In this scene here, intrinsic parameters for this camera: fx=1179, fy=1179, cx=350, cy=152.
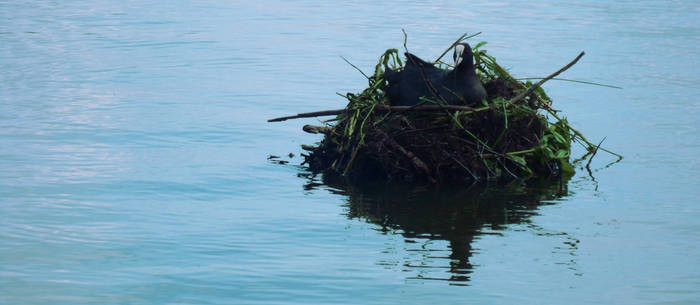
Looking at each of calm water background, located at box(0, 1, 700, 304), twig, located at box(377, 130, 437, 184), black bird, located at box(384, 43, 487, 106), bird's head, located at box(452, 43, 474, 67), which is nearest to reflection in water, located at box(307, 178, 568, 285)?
calm water background, located at box(0, 1, 700, 304)

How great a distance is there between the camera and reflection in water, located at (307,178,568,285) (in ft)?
25.2

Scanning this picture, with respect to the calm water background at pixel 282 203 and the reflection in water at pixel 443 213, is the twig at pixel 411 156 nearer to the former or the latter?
the reflection in water at pixel 443 213

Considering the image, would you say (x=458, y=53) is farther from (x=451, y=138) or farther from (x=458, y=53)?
(x=451, y=138)

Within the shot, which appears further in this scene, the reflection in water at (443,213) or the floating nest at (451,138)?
the floating nest at (451,138)

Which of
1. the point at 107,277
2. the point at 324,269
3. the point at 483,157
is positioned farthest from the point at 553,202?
the point at 107,277

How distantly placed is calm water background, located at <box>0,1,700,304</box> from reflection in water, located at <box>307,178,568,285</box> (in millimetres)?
24

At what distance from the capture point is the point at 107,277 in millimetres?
7359

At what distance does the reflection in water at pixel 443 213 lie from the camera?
7680 mm

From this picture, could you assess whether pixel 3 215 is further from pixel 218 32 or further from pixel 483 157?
pixel 218 32

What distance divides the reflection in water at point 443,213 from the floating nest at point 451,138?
0.69 feet

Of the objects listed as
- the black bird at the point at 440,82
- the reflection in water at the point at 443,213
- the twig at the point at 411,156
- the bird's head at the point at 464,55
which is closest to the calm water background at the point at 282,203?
the reflection in water at the point at 443,213

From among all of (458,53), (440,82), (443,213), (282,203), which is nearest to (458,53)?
(458,53)

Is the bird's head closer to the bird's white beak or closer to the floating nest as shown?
the bird's white beak

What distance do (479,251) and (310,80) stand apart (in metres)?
9.66
